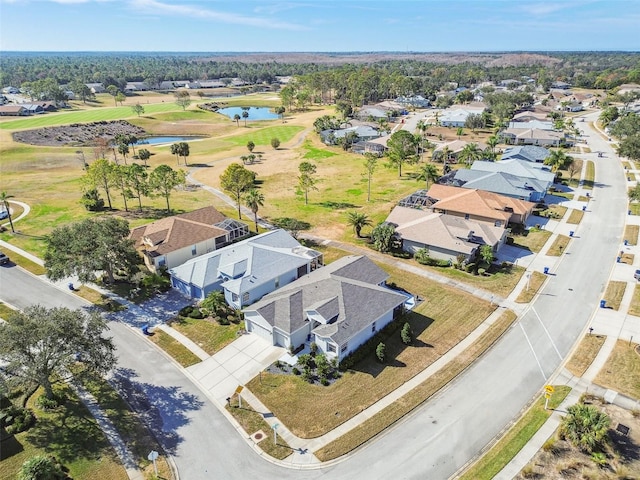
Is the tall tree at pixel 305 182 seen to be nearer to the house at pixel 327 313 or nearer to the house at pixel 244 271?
the house at pixel 244 271

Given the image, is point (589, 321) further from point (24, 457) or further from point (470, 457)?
point (24, 457)

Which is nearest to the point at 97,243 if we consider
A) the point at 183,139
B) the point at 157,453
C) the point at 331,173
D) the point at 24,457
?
the point at 24,457

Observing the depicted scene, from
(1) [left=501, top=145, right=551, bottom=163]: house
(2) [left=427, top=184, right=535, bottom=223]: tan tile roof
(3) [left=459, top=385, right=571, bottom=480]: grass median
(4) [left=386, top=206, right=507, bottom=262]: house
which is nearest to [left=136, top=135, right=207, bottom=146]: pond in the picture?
(1) [left=501, top=145, right=551, bottom=163]: house

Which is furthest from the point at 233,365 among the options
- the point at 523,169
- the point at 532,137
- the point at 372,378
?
the point at 532,137

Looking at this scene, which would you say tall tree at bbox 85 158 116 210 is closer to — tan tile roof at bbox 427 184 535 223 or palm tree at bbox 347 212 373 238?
palm tree at bbox 347 212 373 238

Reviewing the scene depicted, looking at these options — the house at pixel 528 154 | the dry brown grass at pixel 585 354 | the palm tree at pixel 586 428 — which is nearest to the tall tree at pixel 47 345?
the palm tree at pixel 586 428

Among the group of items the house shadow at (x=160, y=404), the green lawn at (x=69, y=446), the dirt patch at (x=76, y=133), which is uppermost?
the dirt patch at (x=76, y=133)

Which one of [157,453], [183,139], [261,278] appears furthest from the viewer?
[183,139]
